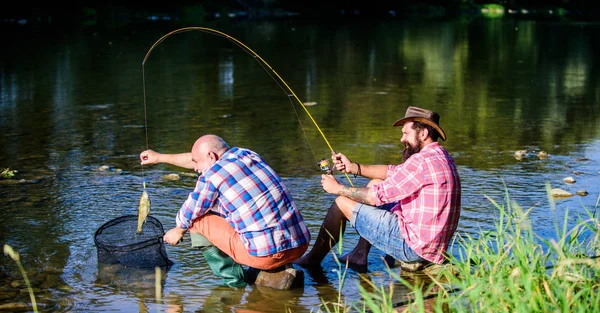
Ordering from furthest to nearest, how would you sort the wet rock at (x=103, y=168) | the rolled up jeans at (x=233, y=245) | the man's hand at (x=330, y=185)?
the wet rock at (x=103, y=168), the man's hand at (x=330, y=185), the rolled up jeans at (x=233, y=245)

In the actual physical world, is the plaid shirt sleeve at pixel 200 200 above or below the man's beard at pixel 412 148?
below

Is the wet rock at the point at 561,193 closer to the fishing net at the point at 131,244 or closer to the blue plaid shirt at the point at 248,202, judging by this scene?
the blue plaid shirt at the point at 248,202

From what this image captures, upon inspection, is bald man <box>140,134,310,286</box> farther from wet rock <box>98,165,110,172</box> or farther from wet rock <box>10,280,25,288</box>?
wet rock <box>98,165,110,172</box>

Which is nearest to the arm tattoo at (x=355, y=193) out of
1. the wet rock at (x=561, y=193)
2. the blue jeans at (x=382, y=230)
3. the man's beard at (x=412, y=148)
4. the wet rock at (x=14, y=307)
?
the blue jeans at (x=382, y=230)

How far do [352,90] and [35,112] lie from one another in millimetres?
5468

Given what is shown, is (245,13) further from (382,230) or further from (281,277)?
(281,277)

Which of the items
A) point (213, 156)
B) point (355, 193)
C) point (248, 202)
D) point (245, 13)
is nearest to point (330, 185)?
point (355, 193)

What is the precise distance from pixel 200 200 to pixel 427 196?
54.5 inches

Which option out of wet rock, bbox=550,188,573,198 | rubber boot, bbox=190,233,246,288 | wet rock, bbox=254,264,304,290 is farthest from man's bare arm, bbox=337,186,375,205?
wet rock, bbox=550,188,573,198

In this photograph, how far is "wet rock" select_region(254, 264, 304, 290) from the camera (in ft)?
17.7

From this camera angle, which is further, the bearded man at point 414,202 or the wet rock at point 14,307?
the bearded man at point 414,202

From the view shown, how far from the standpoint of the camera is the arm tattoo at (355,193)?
5557mm

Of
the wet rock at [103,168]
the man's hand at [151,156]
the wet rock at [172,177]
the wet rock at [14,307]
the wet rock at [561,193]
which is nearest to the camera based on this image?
the wet rock at [14,307]

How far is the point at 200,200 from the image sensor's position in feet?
17.0
